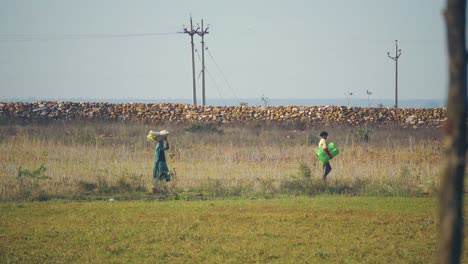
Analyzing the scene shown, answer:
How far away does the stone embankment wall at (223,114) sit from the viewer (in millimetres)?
42000

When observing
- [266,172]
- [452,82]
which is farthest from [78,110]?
[452,82]

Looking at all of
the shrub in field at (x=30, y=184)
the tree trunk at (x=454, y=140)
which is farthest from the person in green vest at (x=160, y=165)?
the tree trunk at (x=454, y=140)

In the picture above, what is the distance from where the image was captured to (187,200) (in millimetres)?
17203

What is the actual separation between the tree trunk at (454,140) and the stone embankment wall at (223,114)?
36898 mm

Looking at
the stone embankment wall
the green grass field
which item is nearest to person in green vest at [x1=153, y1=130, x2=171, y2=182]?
the green grass field

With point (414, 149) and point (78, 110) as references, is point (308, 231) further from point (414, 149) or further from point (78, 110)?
point (78, 110)

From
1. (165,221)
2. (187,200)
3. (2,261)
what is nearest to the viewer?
(2,261)

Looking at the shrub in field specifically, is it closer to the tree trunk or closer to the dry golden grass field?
the dry golden grass field

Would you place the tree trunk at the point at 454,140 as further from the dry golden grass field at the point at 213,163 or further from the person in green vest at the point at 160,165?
the person in green vest at the point at 160,165

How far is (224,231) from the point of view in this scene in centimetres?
1322

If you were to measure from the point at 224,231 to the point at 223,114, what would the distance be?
30.2 metres

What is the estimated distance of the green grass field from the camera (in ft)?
36.7

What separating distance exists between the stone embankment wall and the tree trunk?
121 feet

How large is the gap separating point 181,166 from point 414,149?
897 cm
